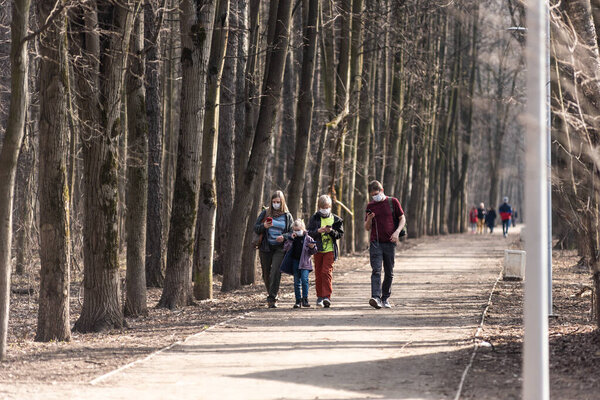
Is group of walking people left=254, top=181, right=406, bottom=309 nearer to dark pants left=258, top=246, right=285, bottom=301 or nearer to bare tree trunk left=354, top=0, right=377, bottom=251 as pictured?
dark pants left=258, top=246, right=285, bottom=301

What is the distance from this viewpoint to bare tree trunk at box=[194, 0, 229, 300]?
16859 millimetres

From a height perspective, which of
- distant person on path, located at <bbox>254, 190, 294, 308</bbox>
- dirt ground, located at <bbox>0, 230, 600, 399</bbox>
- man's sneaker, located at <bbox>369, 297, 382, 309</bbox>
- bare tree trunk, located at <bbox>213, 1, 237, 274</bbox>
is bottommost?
dirt ground, located at <bbox>0, 230, 600, 399</bbox>

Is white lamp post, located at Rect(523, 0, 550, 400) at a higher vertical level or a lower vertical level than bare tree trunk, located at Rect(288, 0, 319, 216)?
lower

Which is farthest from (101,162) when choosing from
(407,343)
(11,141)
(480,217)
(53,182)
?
(480,217)

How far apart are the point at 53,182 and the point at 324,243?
5387 millimetres

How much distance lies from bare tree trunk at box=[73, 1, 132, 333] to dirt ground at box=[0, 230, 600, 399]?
58cm

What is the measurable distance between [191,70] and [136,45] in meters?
1.03

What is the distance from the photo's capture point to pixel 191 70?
15773 millimetres

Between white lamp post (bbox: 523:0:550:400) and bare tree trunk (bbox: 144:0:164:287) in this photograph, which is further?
bare tree trunk (bbox: 144:0:164:287)

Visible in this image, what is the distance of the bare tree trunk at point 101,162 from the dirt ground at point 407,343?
582 millimetres

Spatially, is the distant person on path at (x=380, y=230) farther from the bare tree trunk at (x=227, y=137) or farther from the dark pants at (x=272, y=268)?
the bare tree trunk at (x=227, y=137)

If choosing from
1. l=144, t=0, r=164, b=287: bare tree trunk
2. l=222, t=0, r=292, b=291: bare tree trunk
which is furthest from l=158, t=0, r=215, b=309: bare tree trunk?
l=144, t=0, r=164, b=287: bare tree trunk

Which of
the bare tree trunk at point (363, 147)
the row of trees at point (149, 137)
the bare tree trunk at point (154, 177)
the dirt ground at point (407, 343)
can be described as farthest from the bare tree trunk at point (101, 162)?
the bare tree trunk at point (363, 147)

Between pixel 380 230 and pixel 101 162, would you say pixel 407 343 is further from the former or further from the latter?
pixel 101 162
